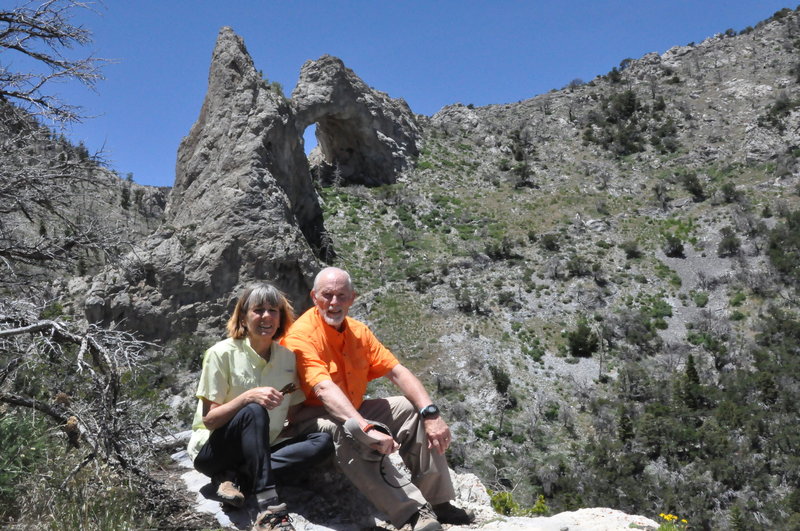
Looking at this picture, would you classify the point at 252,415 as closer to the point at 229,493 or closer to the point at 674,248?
the point at 229,493

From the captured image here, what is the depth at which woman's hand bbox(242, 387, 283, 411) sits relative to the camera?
3537mm

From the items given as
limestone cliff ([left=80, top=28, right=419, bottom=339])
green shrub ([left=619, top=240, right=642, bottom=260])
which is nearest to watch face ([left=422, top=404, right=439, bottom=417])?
limestone cliff ([left=80, top=28, right=419, bottom=339])

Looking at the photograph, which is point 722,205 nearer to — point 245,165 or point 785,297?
point 785,297

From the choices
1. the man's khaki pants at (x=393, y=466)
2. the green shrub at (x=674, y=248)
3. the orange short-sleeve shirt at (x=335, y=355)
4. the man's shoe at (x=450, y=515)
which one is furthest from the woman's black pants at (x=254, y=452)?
the green shrub at (x=674, y=248)

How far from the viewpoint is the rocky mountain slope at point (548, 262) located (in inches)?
783

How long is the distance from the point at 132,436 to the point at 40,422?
2.23 feet

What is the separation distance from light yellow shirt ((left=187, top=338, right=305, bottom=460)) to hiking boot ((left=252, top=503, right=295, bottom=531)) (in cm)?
51

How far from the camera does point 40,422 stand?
4129mm

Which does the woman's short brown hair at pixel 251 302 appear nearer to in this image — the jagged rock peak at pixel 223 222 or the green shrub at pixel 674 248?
the jagged rock peak at pixel 223 222

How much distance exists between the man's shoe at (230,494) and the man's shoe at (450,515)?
1.21 metres

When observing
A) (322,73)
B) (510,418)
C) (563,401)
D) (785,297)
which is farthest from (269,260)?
(785,297)

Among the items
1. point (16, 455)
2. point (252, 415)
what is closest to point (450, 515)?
point (252, 415)

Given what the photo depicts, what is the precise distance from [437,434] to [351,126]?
114 feet

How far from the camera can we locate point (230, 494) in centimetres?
367
